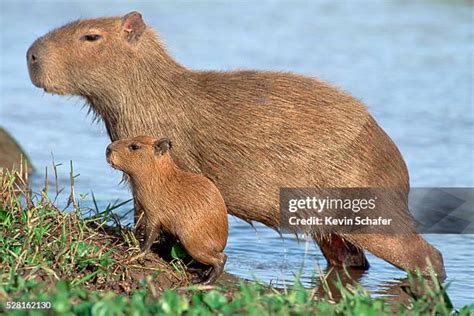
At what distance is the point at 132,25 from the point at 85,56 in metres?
0.33

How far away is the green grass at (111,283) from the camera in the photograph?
16.3 ft

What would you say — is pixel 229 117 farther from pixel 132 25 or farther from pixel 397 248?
pixel 397 248

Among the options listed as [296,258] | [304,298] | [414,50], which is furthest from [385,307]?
[414,50]

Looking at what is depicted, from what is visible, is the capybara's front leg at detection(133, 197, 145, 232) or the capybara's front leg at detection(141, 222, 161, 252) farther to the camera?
the capybara's front leg at detection(133, 197, 145, 232)

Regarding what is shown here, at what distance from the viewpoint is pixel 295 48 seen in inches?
585

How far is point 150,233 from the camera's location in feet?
20.5

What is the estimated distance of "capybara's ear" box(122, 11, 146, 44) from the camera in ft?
22.6

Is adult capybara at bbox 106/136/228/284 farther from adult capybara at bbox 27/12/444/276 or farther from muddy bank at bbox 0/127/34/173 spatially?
muddy bank at bbox 0/127/34/173

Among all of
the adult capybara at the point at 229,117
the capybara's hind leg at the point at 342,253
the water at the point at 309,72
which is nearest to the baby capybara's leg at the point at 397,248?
the adult capybara at the point at 229,117

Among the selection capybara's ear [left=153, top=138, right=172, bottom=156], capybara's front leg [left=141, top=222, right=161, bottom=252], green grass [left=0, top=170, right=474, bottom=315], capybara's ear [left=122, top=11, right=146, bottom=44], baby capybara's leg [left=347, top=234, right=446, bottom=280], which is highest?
capybara's ear [left=122, top=11, right=146, bottom=44]

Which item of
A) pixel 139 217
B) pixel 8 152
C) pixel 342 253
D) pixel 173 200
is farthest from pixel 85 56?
pixel 8 152

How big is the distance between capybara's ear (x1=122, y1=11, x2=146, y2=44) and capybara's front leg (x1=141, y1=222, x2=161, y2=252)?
127 cm

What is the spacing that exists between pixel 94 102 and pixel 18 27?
9.64m

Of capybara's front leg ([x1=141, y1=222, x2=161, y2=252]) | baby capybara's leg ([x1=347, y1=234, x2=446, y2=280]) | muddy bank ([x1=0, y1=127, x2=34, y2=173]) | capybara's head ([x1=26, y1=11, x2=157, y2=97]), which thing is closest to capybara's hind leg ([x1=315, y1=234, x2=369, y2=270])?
baby capybara's leg ([x1=347, y1=234, x2=446, y2=280])
